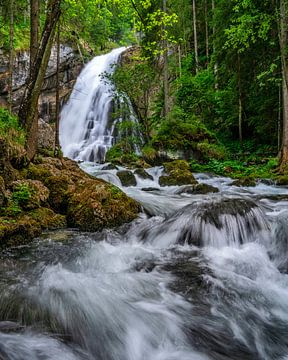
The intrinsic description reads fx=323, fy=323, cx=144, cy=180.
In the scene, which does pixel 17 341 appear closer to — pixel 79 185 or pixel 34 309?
pixel 34 309

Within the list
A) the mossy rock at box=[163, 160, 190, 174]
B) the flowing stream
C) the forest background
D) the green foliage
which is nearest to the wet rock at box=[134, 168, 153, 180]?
the mossy rock at box=[163, 160, 190, 174]

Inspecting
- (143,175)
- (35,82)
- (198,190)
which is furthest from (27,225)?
(143,175)

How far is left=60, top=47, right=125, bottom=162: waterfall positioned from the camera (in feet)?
67.4

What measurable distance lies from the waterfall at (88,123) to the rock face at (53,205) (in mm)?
12761

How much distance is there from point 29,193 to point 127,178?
5.67 meters

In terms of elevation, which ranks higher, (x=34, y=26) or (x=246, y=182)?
(x=34, y=26)

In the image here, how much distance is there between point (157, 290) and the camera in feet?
12.5

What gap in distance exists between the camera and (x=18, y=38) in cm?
2505

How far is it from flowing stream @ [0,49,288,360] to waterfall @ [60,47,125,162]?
1461cm

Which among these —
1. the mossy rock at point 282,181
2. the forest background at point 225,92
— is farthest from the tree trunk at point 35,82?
the mossy rock at point 282,181

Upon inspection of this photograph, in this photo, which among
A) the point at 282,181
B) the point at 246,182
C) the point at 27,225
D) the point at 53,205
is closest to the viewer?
the point at 27,225

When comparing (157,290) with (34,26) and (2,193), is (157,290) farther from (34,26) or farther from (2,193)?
(34,26)

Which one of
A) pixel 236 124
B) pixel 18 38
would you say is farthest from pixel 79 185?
pixel 18 38

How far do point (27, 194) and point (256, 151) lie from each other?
12.9 meters
